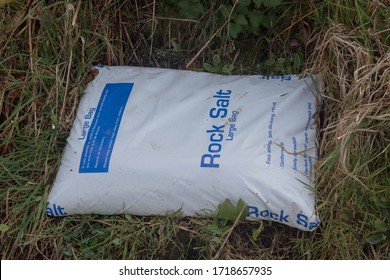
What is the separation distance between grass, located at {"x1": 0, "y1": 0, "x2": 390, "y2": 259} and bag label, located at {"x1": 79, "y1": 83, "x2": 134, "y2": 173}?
0.14 metres

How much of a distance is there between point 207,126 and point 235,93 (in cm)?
16

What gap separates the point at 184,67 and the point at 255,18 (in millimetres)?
317

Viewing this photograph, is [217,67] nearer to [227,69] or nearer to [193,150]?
[227,69]

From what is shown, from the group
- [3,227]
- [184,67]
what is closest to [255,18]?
[184,67]

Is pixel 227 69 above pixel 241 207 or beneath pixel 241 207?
above

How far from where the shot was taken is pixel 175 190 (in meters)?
1.88

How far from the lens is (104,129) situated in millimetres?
1993

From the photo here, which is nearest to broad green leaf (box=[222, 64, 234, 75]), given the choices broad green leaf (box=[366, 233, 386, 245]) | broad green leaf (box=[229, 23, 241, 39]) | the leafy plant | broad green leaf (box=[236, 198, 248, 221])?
the leafy plant

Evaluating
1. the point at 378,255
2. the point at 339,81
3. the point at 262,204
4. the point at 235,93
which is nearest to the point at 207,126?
the point at 235,93

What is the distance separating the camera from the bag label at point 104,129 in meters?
1.94

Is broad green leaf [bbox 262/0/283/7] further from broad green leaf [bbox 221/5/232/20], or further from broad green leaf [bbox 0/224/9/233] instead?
broad green leaf [bbox 0/224/9/233]

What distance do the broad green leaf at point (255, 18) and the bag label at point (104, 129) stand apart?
44cm

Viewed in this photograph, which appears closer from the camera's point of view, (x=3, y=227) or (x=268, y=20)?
(x=3, y=227)

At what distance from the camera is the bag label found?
194 cm
